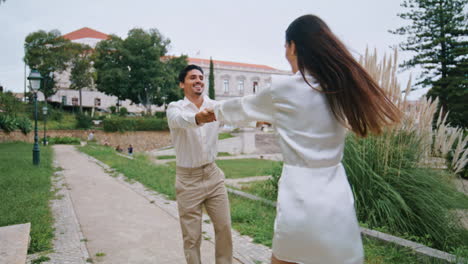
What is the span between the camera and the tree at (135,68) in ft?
124

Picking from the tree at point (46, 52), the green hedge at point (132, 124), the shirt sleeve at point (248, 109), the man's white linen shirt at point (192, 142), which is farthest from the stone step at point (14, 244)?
the tree at point (46, 52)

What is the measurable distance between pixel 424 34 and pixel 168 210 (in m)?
23.4

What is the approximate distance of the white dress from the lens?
1.32 m

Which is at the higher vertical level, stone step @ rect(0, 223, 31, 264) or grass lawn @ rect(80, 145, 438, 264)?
stone step @ rect(0, 223, 31, 264)

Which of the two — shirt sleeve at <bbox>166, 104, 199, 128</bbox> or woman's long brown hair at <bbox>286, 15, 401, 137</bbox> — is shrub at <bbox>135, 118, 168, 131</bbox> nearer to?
shirt sleeve at <bbox>166, 104, 199, 128</bbox>

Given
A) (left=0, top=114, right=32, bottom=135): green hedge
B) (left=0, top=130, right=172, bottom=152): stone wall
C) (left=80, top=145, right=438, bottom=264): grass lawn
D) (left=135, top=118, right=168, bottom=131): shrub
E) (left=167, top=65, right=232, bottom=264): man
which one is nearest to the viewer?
(left=167, top=65, right=232, bottom=264): man

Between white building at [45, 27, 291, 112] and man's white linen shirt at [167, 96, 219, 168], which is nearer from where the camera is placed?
man's white linen shirt at [167, 96, 219, 168]

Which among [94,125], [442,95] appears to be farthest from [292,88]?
[94,125]

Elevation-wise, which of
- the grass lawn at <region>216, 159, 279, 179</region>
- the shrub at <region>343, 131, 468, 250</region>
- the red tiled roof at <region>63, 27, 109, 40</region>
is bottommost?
the grass lawn at <region>216, 159, 279, 179</region>

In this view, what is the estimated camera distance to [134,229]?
4.30 metres

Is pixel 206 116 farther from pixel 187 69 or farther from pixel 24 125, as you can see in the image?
pixel 24 125

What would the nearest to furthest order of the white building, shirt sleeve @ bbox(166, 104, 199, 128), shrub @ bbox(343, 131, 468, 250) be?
shirt sleeve @ bbox(166, 104, 199, 128) < shrub @ bbox(343, 131, 468, 250) < the white building

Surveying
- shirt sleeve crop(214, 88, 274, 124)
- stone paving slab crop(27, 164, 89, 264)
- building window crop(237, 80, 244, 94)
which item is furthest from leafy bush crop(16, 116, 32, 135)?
building window crop(237, 80, 244, 94)

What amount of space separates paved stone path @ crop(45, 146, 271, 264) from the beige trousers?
808 mm
